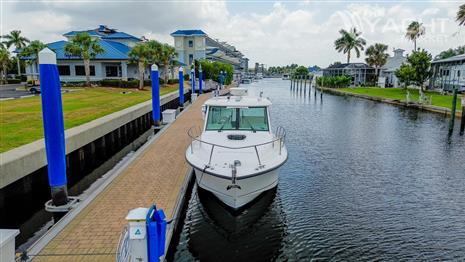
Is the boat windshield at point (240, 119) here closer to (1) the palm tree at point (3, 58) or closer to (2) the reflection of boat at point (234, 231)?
(2) the reflection of boat at point (234, 231)

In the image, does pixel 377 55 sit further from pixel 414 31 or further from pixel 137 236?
pixel 137 236

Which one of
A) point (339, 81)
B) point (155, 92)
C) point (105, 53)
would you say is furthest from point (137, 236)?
point (339, 81)

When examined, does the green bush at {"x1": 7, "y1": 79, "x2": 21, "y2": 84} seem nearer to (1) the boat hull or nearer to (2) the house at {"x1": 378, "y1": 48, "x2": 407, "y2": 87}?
(1) the boat hull

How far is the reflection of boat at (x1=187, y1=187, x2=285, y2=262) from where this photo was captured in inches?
333

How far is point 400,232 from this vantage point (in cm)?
969

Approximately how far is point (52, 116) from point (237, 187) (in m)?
5.02

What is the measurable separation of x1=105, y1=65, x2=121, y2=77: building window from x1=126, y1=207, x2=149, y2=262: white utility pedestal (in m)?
48.3

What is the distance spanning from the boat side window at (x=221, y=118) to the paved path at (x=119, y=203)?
1958mm

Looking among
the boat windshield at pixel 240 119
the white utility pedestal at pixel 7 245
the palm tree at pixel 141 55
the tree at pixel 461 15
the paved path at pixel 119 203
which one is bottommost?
the paved path at pixel 119 203

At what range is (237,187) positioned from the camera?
8.89 meters

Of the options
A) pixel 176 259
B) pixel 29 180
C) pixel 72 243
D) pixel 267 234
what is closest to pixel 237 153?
pixel 267 234

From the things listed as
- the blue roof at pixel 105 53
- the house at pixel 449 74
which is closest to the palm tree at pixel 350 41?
the house at pixel 449 74

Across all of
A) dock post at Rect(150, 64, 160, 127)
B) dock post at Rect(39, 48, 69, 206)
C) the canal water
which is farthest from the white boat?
dock post at Rect(150, 64, 160, 127)

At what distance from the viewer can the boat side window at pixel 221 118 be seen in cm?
1194
